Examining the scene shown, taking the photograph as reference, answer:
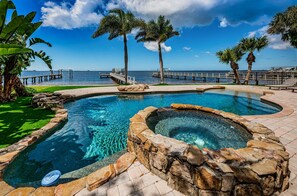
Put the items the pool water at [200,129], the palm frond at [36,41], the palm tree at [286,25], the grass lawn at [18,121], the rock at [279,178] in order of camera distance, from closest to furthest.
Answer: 1. the rock at [279,178]
2. the pool water at [200,129]
3. the grass lawn at [18,121]
4. the palm frond at [36,41]
5. the palm tree at [286,25]

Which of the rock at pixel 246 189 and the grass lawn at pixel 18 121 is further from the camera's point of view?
the grass lawn at pixel 18 121

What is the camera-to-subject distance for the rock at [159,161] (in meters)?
2.96

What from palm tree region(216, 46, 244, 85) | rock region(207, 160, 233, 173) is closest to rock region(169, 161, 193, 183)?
rock region(207, 160, 233, 173)

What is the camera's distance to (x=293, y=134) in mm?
4828

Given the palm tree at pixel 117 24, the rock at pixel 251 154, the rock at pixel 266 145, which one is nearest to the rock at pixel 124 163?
the rock at pixel 251 154

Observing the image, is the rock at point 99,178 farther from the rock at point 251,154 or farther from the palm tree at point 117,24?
the palm tree at point 117,24

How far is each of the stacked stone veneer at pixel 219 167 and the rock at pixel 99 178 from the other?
0.76 meters

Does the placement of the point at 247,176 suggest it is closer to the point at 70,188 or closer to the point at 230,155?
the point at 230,155

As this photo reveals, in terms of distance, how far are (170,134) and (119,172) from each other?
7.65 ft

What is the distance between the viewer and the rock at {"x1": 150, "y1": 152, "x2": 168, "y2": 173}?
9.71 ft

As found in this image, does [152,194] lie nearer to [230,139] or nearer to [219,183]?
[219,183]

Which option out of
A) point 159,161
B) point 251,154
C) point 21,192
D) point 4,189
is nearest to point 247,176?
point 251,154

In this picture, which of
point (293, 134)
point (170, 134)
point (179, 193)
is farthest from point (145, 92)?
point (179, 193)

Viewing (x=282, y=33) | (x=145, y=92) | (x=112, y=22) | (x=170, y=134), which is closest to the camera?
(x=170, y=134)
